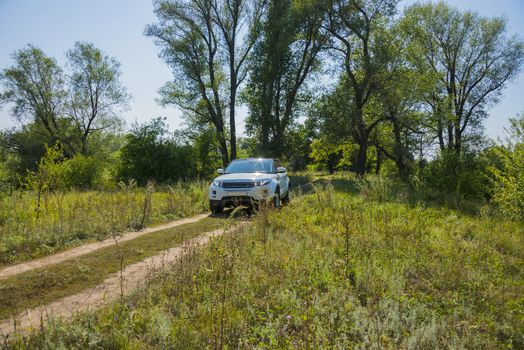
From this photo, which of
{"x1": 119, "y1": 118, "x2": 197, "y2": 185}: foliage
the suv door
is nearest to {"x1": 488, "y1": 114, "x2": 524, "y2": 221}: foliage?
the suv door

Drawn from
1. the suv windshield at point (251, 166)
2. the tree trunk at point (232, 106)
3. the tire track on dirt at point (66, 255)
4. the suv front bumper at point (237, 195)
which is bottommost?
the tire track on dirt at point (66, 255)

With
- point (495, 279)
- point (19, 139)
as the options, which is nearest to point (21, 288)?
point (495, 279)

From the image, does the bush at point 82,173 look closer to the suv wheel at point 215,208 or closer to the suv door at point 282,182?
the suv wheel at point 215,208

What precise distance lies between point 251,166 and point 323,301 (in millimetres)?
8169

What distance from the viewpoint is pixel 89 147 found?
3816 centimetres

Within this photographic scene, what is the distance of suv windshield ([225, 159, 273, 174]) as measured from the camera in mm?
11453

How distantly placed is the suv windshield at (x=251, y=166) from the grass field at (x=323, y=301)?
500 cm

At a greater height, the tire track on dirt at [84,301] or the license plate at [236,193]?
the license plate at [236,193]

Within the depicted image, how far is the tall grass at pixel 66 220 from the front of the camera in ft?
21.1

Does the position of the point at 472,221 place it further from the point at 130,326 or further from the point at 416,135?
the point at 416,135

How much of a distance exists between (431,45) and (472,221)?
27804 mm

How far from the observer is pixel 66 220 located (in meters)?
7.93

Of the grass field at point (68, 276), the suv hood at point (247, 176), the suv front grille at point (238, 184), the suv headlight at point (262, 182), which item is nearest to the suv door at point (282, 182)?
the suv hood at point (247, 176)

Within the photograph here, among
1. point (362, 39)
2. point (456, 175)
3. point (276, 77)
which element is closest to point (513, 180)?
point (456, 175)
